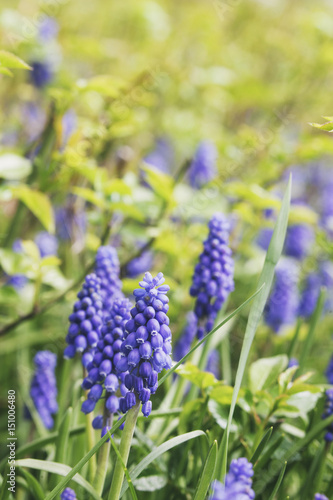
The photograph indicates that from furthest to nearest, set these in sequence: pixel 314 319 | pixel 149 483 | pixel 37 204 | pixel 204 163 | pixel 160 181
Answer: pixel 204 163
pixel 160 181
pixel 37 204
pixel 314 319
pixel 149 483

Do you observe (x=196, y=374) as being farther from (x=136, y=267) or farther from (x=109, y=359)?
(x=136, y=267)

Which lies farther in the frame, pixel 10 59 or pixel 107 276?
pixel 107 276

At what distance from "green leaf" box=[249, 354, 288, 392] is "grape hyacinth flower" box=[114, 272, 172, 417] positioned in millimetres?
919

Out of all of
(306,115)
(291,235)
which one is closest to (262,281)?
(291,235)

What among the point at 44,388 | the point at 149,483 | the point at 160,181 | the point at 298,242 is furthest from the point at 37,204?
the point at 298,242

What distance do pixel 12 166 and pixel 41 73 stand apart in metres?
1.89

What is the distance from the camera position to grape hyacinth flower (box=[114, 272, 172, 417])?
1.88 m

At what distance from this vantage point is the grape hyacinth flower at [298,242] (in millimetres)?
5492

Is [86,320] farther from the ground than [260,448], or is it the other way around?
[86,320]

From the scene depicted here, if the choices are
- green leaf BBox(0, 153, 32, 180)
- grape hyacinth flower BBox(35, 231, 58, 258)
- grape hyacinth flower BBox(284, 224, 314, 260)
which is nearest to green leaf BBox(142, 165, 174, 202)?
green leaf BBox(0, 153, 32, 180)

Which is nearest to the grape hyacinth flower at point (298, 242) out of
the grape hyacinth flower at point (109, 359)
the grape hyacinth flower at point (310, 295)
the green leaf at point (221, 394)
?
the grape hyacinth flower at point (310, 295)

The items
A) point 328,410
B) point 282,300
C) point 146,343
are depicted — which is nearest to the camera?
point 146,343

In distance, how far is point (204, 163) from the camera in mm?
5469

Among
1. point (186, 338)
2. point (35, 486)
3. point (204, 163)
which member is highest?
point (204, 163)
